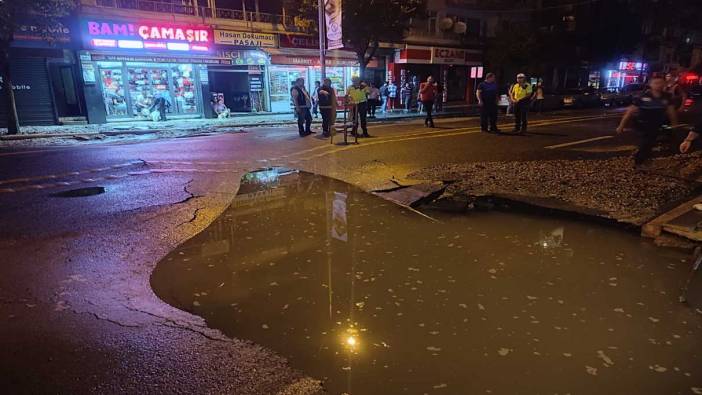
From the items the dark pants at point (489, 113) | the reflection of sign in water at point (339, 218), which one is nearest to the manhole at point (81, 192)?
the reflection of sign in water at point (339, 218)

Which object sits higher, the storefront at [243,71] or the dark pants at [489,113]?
the storefront at [243,71]

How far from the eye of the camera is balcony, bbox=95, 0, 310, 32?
19.0m

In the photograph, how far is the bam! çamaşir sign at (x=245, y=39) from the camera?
70.6ft

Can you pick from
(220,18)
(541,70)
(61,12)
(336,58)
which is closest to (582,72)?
(541,70)

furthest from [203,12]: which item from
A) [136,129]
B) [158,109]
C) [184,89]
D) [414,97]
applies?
[414,97]

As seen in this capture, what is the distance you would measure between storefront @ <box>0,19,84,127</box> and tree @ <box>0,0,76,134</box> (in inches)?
105

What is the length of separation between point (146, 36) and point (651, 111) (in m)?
18.9

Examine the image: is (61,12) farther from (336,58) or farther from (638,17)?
(638,17)

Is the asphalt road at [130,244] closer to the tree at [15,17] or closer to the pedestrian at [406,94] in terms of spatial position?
the tree at [15,17]

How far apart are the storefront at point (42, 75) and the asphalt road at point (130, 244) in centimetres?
735

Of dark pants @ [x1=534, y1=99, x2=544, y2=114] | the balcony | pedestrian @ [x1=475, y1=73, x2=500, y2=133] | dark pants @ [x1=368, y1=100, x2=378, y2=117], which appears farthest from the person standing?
the balcony

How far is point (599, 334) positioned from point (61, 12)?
17081mm

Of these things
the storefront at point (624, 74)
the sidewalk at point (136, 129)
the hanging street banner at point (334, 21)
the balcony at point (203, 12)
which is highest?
the balcony at point (203, 12)

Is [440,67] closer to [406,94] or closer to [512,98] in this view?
[406,94]
